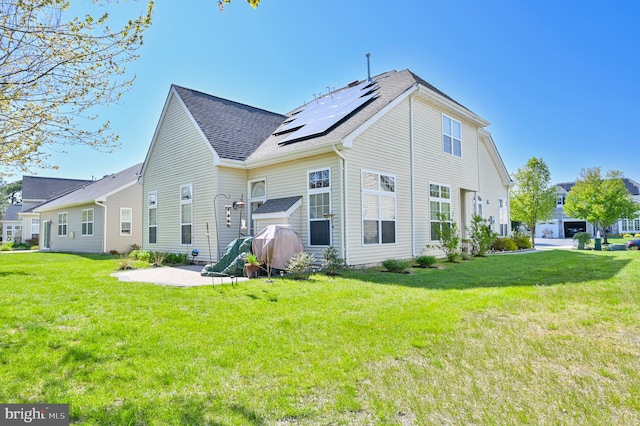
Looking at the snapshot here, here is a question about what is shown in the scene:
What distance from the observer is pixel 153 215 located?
15.7 m

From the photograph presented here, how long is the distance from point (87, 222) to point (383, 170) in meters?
19.2

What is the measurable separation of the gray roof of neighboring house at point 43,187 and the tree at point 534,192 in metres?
36.8

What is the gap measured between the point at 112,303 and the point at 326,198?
6166mm

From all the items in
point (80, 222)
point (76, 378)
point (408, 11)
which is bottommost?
point (76, 378)

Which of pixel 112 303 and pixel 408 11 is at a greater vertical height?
pixel 408 11

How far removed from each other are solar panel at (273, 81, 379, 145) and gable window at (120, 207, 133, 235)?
1198 centimetres

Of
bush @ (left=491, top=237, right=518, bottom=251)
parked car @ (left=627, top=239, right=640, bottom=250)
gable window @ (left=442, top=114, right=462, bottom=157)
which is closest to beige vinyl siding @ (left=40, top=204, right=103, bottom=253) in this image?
gable window @ (left=442, top=114, right=462, bottom=157)

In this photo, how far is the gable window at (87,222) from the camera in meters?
21.4

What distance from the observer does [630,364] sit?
3232 mm

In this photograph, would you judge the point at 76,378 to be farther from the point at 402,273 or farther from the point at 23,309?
the point at 402,273

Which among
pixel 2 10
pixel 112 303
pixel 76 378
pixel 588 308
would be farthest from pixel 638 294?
pixel 2 10

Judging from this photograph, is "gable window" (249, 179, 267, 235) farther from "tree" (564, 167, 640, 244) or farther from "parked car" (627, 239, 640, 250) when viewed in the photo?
"tree" (564, 167, 640, 244)

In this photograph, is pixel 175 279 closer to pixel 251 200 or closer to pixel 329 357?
pixel 251 200

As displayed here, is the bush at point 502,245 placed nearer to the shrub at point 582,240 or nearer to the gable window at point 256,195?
the shrub at point 582,240
